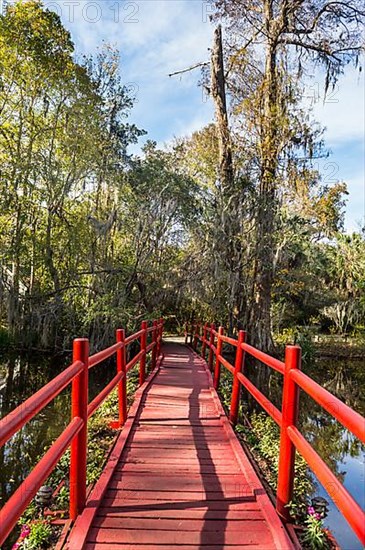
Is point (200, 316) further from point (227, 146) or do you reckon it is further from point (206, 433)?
point (206, 433)

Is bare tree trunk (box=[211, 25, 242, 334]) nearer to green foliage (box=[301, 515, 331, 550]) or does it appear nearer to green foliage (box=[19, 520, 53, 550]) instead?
green foliage (box=[301, 515, 331, 550])

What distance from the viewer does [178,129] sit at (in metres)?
26.2

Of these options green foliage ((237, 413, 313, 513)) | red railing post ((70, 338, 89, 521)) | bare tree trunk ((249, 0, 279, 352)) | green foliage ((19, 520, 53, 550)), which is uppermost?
bare tree trunk ((249, 0, 279, 352))

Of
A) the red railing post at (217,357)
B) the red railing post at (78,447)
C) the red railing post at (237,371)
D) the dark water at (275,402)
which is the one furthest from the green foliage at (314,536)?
the red railing post at (217,357)

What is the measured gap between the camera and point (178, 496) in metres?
2.73

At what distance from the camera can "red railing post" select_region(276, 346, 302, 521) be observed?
2416 mm

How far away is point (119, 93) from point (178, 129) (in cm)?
1087

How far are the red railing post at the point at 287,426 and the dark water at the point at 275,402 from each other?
2.60 metres

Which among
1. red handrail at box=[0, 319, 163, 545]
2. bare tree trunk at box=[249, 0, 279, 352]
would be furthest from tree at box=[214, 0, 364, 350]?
red handrail at box=[0, 319, 163, 545]

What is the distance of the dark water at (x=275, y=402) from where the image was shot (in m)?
5.67

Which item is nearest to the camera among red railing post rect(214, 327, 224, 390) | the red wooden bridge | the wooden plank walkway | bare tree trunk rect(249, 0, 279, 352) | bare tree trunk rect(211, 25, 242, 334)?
the red wooden bridge

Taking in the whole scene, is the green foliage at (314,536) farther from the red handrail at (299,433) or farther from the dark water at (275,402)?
the dark water at (275,402)

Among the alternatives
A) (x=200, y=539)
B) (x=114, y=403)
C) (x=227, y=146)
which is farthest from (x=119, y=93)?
(x=200, y=539)

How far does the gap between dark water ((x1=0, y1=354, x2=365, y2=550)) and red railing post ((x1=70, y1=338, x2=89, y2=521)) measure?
324cm
